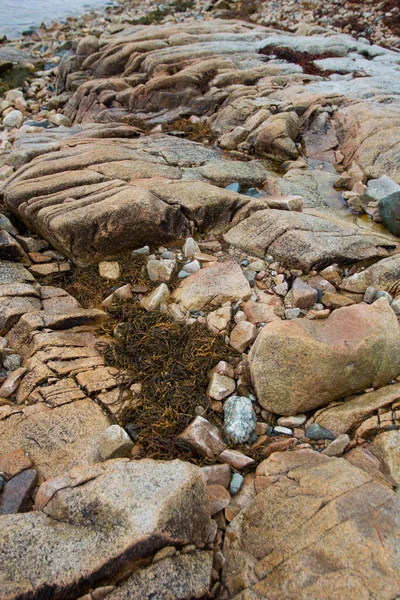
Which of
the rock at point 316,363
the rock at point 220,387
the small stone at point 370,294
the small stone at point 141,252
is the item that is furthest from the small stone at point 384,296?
the small stone at point 141,252

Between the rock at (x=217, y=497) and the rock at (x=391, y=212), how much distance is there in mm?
5660

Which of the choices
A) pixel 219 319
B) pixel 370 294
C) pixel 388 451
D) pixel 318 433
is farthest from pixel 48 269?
pixel 388 451

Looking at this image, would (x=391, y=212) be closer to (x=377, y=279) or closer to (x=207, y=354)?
(x=377, y=279)

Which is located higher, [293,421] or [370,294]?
[370,294]

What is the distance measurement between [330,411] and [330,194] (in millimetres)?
5737

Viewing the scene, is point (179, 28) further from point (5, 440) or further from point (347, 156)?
point (5, 440)

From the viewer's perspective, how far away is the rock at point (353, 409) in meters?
4.38

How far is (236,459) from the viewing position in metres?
4.20

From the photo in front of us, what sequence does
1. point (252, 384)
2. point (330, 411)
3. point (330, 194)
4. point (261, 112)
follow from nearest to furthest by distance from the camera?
point (330, 411) → point (252, 384) → point (330, 194) → point (261, 112)

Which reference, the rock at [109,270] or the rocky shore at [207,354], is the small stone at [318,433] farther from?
the rock at [109,270]

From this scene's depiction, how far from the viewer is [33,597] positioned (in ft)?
8.83

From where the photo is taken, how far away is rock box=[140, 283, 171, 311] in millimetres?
6126

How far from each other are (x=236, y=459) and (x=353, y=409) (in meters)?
1.33

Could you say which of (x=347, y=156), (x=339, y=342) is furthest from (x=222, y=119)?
(x=339, y=342)
